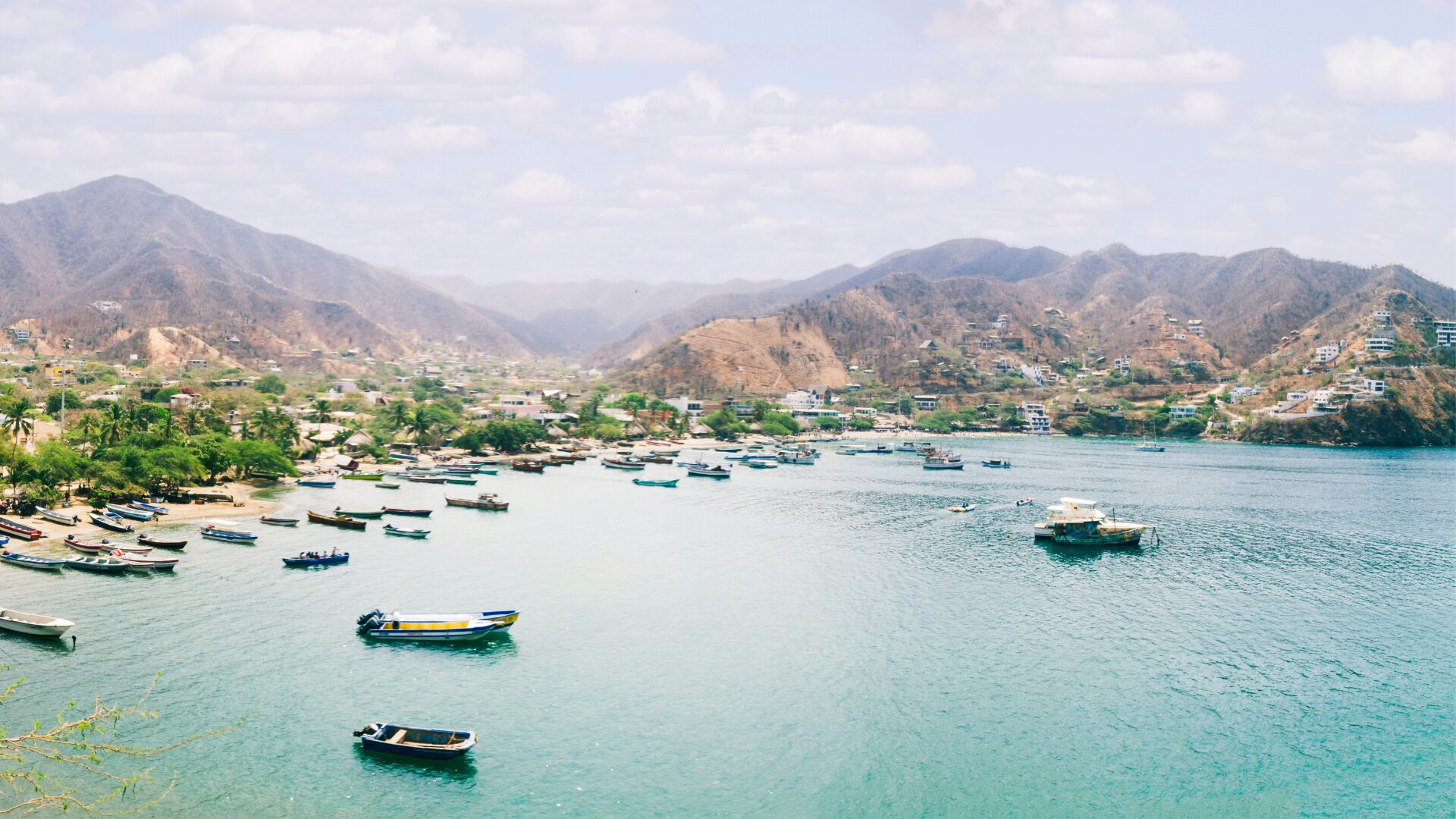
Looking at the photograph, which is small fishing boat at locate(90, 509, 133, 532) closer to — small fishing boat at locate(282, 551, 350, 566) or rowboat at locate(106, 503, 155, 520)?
rowboat at locate(106, 503, 155, 520)

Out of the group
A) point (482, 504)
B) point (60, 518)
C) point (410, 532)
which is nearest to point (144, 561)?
point (60, 518)

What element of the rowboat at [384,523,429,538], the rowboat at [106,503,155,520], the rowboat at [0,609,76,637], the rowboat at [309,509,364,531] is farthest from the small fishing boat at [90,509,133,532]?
the rowboat at [0,609,76,637]

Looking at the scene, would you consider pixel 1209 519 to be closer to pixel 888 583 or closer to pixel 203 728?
pixel 888 583

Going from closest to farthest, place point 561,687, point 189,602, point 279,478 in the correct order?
point 561,687
point 189,602
point 279,478

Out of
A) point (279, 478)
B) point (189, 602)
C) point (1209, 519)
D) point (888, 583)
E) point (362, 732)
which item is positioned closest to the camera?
point (362, 732)

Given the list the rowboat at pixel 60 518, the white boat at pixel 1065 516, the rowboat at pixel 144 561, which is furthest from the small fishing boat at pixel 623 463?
the rowboat at pixel 144 561

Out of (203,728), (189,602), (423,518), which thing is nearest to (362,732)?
(203,728)
